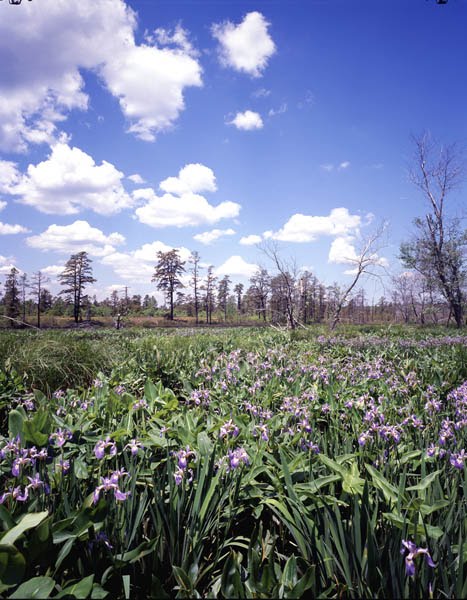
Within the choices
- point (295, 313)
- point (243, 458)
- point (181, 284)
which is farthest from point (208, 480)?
point (181, 284)

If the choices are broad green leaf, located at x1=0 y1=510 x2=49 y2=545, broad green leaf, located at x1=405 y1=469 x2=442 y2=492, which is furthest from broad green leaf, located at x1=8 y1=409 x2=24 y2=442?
broad green leaf, located at x1=405 y1=469 x2=442 y2=492

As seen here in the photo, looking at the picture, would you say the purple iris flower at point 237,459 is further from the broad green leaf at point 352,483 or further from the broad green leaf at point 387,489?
the broad green leaf at point 387,489

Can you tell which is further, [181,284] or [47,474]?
[181,284]

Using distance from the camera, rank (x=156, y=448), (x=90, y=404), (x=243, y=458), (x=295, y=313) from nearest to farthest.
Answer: (x=243, y=458)
(x=156, y=448)
(x=90, y=404)
(x=295, y=313)

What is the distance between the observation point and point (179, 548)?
4.38 ft

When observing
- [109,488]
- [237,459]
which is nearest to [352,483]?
[237,459]

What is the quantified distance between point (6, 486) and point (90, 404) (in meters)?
1.02

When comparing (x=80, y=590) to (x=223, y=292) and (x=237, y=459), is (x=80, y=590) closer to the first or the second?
(x=237, y=459)

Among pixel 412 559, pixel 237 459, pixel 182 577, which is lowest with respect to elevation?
pixel 182 577

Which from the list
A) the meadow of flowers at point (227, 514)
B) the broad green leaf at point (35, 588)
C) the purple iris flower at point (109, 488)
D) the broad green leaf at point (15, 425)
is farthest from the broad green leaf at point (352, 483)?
the broad green leaf at point (15, 425)

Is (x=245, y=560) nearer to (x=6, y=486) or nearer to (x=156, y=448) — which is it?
(x=156, y=448)

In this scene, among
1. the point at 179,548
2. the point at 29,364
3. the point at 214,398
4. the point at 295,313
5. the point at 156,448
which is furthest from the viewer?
the point at 295,313

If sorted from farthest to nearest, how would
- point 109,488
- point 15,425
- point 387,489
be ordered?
point 15,425 → point 387,489 → point 109,488

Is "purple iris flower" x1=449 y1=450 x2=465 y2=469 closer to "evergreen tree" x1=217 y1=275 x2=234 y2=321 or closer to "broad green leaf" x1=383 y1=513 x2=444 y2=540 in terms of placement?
"broad green leaf" x1=383 y1=513 x2=444 y2=540
